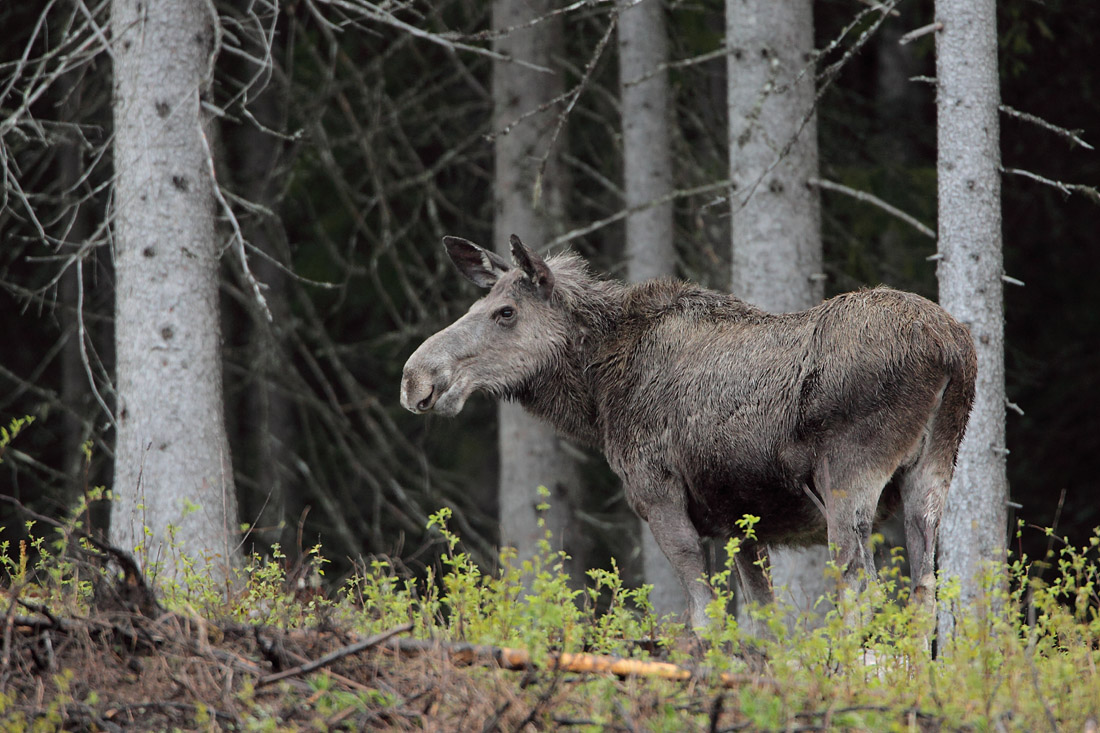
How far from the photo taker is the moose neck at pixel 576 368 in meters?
7.49

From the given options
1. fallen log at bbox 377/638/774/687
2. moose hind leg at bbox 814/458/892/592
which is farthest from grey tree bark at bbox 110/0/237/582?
moose hind leg at bbox 814/458/892/592

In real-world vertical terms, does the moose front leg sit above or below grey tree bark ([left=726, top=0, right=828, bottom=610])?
below

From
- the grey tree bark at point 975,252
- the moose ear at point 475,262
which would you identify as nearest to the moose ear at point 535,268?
the moose ear at point 475,262

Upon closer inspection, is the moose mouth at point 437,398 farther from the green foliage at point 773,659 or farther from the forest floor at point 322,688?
the forest floor at point 322,688

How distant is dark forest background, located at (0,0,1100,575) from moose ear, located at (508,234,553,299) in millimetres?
4512

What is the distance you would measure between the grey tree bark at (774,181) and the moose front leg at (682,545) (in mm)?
2843

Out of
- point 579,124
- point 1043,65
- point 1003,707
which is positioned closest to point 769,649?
point 1003,707

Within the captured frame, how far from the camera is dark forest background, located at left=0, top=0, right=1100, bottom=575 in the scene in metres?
12.9

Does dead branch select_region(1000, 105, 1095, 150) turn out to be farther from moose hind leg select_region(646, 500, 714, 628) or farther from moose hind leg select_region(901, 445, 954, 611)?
moose hind leg select_region(646, 500, 714, 628)

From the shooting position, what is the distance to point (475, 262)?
8062mm

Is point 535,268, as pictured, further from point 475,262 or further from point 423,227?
point 423,227

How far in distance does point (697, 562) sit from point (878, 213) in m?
7.84

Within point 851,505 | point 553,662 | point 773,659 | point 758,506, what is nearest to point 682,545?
point 758,506

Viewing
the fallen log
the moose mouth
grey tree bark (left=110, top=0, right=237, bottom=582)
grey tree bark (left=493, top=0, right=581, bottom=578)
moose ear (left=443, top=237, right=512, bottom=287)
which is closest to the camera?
the fallen log
